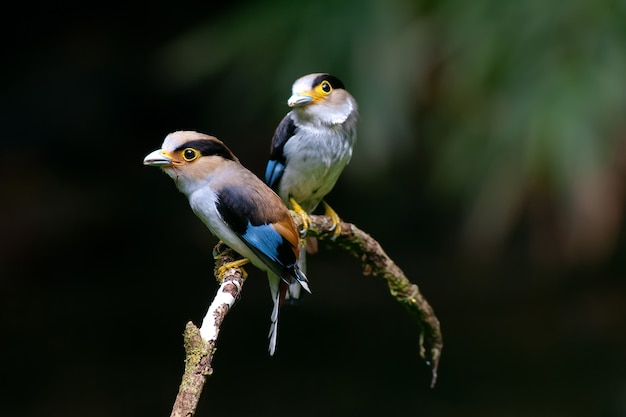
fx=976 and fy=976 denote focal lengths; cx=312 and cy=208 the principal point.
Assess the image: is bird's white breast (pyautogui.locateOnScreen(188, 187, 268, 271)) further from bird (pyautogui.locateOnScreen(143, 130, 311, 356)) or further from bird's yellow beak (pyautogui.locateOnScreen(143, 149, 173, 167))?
bird's yellow beak (pyautogui.locateOnScreen(143, 149, 173, 167))

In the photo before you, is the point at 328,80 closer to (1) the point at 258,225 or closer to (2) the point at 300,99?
(2) the point at 300,99

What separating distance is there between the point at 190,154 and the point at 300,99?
15.7 inches

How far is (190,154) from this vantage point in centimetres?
207

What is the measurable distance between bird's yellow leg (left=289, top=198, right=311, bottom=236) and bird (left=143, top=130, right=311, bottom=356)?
397 mm

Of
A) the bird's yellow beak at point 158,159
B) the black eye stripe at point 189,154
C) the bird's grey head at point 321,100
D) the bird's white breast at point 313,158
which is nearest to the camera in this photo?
the bird's yellow beak at point 158,159

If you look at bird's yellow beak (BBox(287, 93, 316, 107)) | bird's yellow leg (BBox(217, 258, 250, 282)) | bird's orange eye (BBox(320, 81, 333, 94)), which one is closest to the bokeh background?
bird's orange eye (BBox(320, 81, 333, 94))

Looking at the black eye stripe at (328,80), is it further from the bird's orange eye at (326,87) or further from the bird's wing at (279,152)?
the bird's wing at (279,152)

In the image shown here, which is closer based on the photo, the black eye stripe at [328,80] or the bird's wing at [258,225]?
the bird's wing at [258,225]

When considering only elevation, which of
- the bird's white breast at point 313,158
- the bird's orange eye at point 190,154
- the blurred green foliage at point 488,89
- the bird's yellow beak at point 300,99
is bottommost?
the bird's orange eye at point 190,154

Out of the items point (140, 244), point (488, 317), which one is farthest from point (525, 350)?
point (140, 244)

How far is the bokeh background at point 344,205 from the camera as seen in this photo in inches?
201

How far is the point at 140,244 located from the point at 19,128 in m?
1.45

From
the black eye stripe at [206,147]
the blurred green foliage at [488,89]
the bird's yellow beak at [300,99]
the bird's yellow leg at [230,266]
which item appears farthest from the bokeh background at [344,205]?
the black eye stripe at [206,147]

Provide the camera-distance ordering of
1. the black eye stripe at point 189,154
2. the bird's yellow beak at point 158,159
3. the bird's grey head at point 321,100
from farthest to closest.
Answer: the bird's grey head at point 321,100 < the black eye stripe at point 189,154 < the bird's yellow beak at point 158,159
